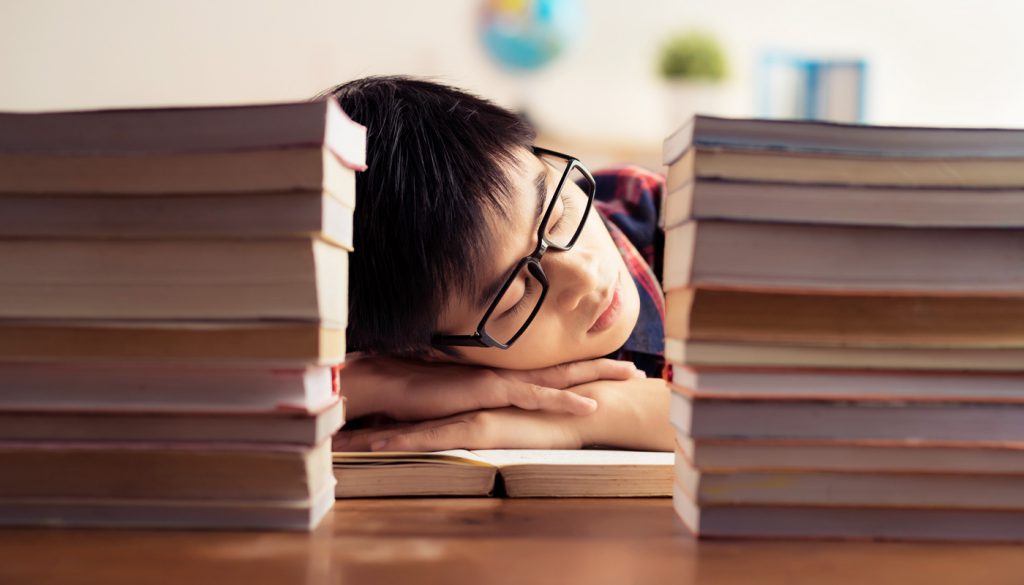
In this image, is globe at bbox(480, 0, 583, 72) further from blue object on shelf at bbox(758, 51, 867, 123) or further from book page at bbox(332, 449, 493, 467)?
book page at bbox(332, 449, 493, 467)

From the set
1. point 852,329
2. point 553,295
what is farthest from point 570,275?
point 852,329

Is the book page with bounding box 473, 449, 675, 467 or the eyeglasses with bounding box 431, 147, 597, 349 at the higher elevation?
the eyeglasses with bounding box 431, 147, 597, 349

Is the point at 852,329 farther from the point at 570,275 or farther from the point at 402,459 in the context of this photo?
the point at 570,275

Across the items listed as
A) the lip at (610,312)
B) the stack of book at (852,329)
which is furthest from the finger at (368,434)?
the stack of book at (852,329)

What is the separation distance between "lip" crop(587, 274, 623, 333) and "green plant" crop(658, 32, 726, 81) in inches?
93.8

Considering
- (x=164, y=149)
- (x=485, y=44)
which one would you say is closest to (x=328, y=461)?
(x=164, y=149)

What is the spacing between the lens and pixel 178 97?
3.27 m

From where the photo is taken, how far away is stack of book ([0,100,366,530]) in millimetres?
485

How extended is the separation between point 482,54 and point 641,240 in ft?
6.74

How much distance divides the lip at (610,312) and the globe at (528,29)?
2.39 m

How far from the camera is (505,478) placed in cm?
67

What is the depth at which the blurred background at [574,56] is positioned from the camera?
10.7ft

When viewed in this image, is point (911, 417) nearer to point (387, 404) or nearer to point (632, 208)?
point (387, 404)

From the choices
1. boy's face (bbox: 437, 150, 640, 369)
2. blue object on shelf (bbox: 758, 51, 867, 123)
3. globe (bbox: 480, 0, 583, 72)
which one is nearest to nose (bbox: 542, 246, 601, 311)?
boy's face (bbox: 437, 150, 640, 369)
